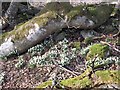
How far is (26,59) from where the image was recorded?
7.33m

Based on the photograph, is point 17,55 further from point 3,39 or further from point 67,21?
point 67,21

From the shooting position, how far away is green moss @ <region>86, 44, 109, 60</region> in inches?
256

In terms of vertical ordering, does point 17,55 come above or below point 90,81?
below

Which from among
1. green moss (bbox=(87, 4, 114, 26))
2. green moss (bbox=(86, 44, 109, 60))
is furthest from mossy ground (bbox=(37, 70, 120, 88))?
green moss (bbox=(87, 4, 114, 26))

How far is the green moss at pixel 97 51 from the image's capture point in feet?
21.3

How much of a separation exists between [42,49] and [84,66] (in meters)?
1.46

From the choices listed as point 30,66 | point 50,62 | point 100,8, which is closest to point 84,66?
point 50,62

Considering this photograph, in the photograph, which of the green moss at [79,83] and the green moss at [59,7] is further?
the green moss at [59,7]

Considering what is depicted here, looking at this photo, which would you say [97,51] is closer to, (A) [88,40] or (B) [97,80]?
(A) [88,40]

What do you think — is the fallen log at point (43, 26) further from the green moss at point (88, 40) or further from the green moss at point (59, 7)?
the green moss at point (88, 40)

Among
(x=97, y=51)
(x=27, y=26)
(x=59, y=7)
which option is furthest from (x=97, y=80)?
(x=59, y=7)

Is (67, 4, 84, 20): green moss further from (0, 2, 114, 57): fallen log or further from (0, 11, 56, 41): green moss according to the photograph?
(0, 11, 56, 41): green moss

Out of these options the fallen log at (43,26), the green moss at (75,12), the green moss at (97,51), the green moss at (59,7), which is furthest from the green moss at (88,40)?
the green moss at (59,7)

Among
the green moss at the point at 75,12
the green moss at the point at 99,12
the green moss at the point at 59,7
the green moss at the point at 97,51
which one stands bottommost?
the green moss at the point at 97,51
